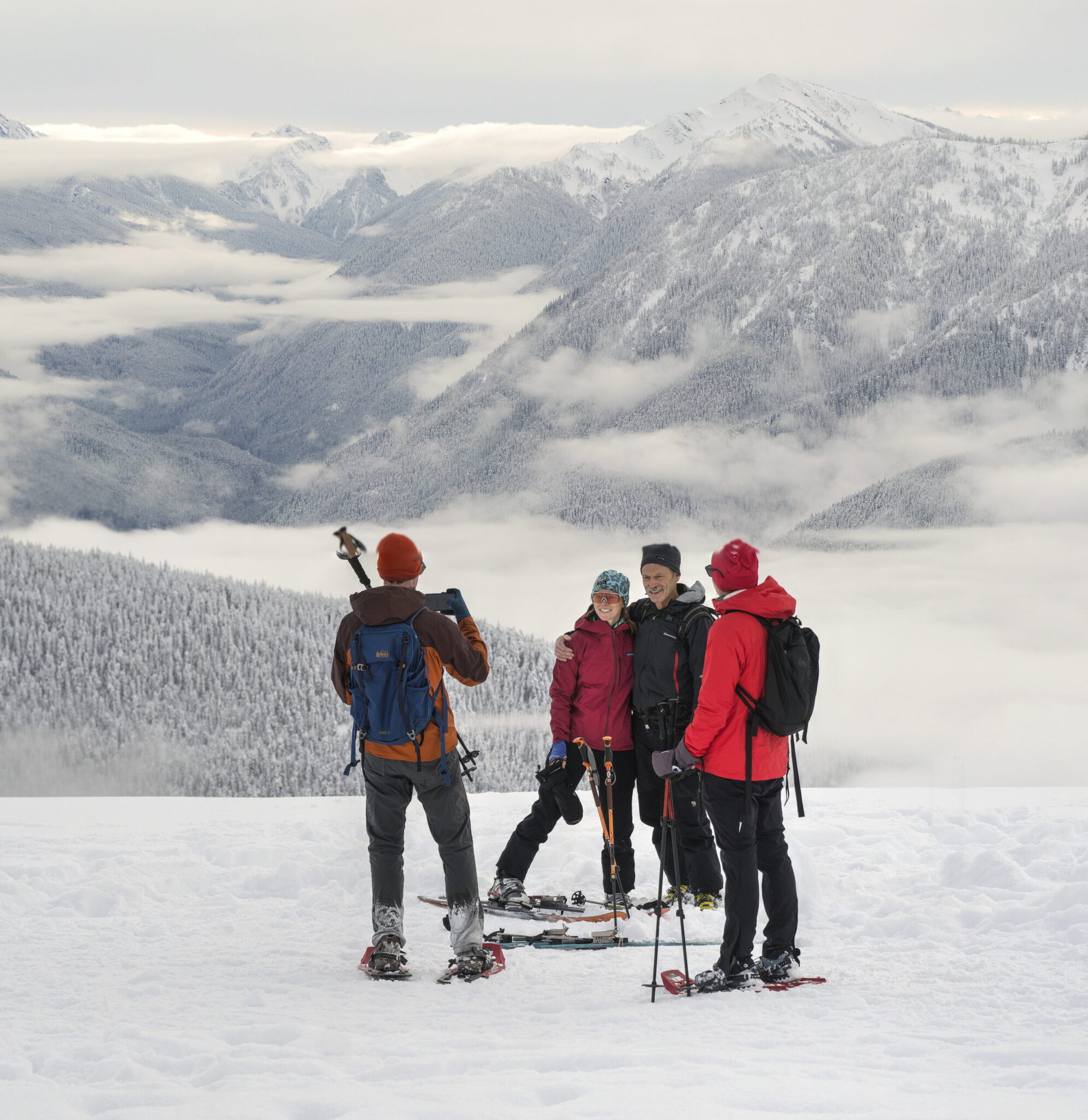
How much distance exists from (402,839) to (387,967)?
53 cm

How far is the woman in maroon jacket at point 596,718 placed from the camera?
5.56 meters

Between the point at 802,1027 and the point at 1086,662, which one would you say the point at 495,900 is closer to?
the point at 802,1027

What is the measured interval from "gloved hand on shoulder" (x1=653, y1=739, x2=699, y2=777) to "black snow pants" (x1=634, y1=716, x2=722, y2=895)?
28.9 inches

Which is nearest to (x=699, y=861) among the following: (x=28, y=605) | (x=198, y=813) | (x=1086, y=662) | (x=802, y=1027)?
(x=802, y=1027)

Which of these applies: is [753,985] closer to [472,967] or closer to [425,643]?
[472,967]

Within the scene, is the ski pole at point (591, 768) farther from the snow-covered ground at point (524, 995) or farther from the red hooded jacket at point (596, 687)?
the snow-covered ground at point (524, 995)

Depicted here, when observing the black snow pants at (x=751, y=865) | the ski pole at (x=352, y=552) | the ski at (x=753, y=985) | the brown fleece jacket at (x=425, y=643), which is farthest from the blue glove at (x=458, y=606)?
the ski at (x=753, y=985)

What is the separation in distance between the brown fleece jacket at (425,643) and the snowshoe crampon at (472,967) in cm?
88

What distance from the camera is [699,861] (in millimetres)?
5500

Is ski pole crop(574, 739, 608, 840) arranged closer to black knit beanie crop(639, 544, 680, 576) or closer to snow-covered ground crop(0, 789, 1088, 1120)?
snow-covered ground crop(0, 789, 1088, 1120)

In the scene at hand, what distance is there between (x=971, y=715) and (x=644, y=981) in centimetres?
14635

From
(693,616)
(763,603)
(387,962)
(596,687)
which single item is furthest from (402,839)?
(763,603)

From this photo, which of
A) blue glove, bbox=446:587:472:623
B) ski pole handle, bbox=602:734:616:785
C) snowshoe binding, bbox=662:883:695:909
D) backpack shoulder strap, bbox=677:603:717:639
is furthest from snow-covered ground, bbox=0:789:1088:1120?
blue glove, bbox=446:587:472:623

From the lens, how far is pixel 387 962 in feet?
15.3
